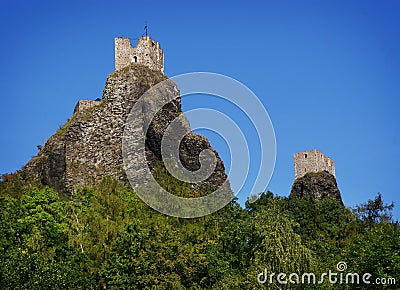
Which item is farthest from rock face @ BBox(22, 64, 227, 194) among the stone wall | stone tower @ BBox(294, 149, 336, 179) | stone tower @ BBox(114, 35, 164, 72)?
stone tower @ BBox(294, 149, 336, 179)

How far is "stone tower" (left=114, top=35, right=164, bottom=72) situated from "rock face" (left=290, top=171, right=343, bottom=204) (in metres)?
18.6

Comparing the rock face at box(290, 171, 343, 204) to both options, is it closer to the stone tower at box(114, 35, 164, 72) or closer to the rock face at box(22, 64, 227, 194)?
the rock face at box(22, 64, 227, 194)

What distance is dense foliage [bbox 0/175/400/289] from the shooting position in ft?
142

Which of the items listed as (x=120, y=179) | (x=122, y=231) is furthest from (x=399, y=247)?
(x=120, y=179)

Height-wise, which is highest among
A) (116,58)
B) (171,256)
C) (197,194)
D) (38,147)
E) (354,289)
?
(116,58)

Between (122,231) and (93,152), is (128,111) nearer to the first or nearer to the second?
(93,152)

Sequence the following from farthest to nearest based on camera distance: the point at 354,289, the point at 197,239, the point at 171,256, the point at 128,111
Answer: the point at 128,111
the point at 197,239
the point at 171,256
the point at 354,289

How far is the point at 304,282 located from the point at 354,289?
95.9 inches

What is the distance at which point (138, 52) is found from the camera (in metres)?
71.3

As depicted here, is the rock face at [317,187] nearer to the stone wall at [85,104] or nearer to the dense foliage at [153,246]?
the dense foliage at [153,246]

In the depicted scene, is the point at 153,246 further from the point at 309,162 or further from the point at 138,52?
the point at 309,162

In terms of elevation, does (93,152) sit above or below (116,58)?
below

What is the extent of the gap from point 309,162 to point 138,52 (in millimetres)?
21716

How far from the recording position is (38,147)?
235 ft
